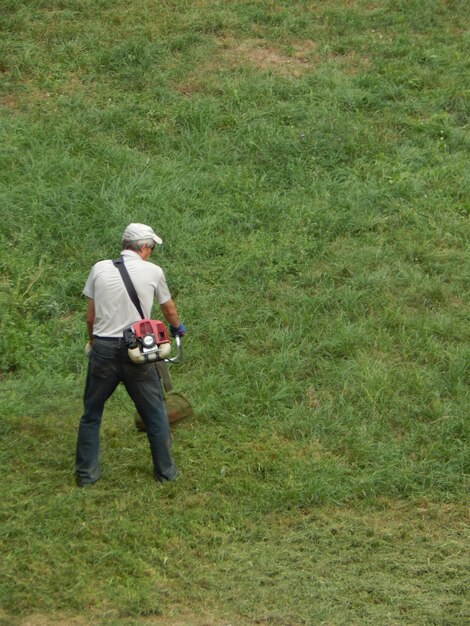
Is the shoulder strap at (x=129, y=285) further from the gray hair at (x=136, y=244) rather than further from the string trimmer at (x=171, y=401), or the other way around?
the string trimmer at (x=171, y=401)

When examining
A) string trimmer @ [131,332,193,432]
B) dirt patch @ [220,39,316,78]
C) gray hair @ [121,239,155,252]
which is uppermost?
dirt patch @ [220,39,316,78]

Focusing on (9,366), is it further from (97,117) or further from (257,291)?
(97,117)

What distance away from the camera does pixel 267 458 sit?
696 centimetres

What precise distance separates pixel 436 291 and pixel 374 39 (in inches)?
168

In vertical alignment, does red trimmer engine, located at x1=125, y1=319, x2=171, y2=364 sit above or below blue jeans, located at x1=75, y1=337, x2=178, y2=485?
above

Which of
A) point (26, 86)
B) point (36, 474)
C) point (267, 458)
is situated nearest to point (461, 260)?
point (267, 458)

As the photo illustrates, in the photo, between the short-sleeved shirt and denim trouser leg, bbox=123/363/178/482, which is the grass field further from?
the short-sleeved shirt

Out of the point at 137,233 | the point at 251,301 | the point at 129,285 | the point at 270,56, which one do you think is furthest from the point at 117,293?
the point at 270,56

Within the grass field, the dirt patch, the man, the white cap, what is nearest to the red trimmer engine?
the man

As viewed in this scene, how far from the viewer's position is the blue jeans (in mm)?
6355

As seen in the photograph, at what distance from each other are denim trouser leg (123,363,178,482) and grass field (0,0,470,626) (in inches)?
5.7

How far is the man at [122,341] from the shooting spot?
20.8ft

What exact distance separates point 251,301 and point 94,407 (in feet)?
7.52

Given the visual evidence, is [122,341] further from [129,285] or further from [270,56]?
[270,56]
